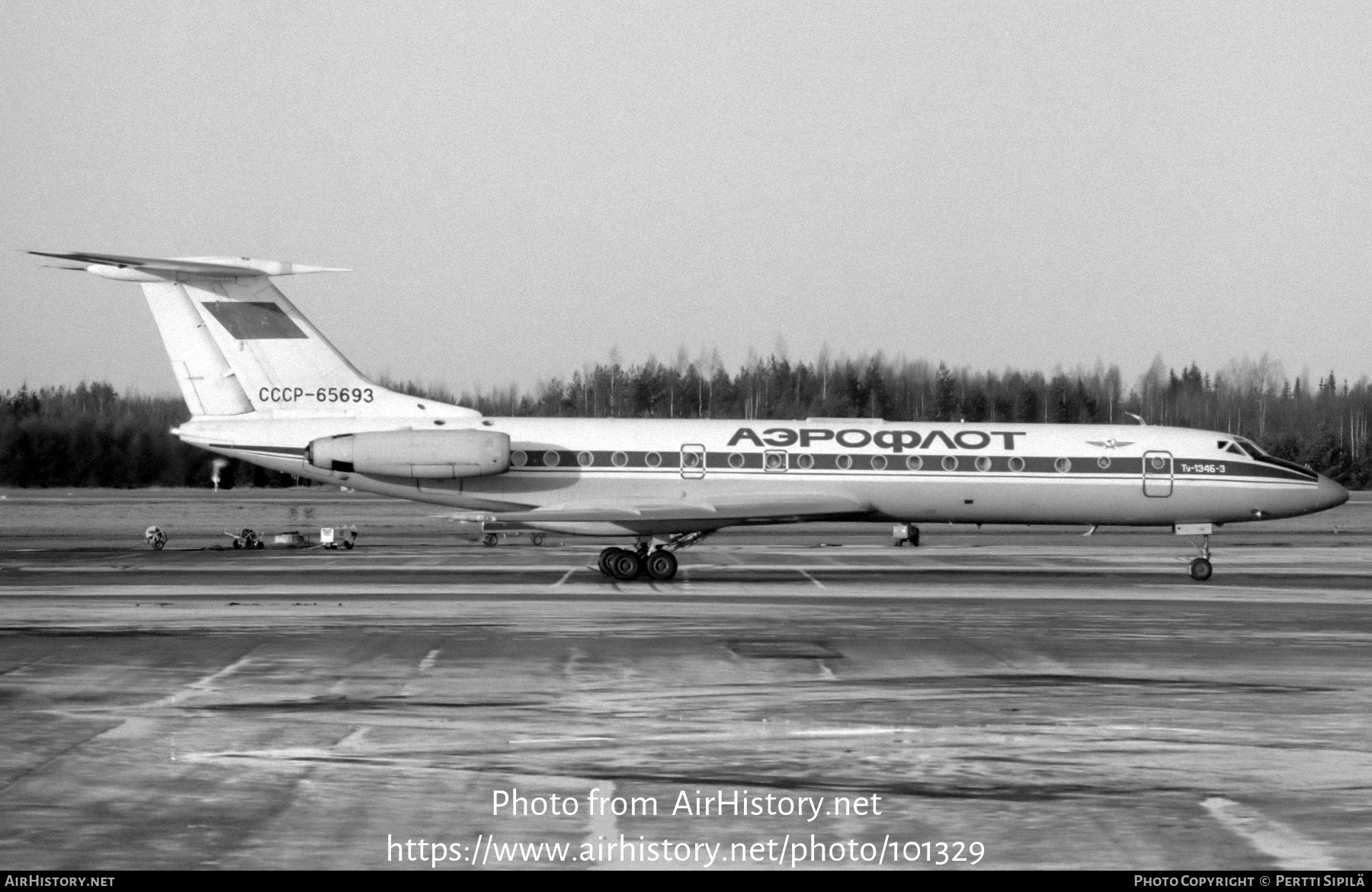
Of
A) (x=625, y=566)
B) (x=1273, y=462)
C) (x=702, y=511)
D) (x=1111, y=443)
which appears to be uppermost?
(x=1111, y=443)

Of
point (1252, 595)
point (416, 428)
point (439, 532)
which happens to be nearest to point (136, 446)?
point (439, 532)

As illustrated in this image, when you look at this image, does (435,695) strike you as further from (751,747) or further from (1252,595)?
(1252,595)

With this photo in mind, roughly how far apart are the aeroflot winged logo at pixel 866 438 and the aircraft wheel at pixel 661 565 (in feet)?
9.07

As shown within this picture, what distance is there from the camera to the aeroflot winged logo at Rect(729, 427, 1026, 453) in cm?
2794

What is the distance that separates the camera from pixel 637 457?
2738 centimetres

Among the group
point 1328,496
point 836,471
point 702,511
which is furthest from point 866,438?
point 1328,496

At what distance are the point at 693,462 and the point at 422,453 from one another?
17.0 ft

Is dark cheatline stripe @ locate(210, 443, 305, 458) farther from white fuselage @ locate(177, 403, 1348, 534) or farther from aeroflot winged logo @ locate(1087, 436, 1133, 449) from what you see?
aeroflot winged logo @ locate(1087, 436, 1133, 449)

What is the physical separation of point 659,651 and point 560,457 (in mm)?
12322

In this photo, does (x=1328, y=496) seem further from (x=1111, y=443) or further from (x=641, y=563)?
(x=641, y=563)

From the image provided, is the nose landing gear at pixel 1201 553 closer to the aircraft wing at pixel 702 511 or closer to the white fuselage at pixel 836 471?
the white fuselage at pixel 836 471

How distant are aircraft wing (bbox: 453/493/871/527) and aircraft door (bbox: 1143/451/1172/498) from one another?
595cm

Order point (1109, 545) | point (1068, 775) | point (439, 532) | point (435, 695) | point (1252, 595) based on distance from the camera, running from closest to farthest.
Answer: point (1068, 775), point (435, 695), point (1252, 595), point (1109, 545), point (439, 532)

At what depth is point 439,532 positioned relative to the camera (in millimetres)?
45094
